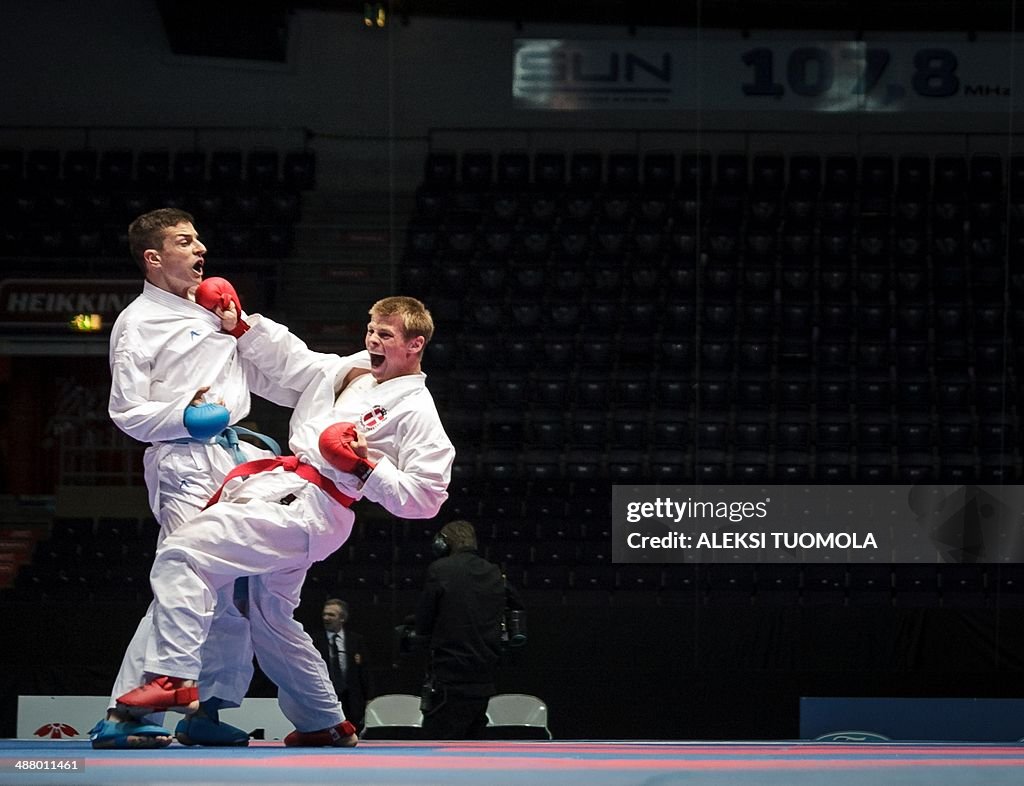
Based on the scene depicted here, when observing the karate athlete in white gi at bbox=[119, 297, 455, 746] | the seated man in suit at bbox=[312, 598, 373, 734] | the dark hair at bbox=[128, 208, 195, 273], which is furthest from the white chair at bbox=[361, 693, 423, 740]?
the dark hair at bbox=[128, 208, 195, 273]

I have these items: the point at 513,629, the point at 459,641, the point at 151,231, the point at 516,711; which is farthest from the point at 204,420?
the point at 516,711

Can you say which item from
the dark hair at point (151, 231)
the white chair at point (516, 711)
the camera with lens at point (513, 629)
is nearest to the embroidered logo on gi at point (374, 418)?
the dark hair at point (151, 231)

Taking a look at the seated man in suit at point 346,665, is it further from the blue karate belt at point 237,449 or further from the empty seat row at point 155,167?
the empty seat row at point 155,167

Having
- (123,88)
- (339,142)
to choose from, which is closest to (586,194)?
(339,142)

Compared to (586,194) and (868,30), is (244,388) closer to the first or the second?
(586,194)

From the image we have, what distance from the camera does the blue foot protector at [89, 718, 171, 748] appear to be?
11.9 feet

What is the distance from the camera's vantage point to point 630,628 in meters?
8.75

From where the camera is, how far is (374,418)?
410 cm

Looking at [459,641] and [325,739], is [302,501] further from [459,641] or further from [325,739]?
[459,641]

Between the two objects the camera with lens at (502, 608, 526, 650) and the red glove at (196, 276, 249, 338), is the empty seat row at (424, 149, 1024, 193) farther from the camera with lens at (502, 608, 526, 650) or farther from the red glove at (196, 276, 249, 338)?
the red glove at (196, 276, 249, 338)

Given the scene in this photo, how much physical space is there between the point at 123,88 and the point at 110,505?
423 cm

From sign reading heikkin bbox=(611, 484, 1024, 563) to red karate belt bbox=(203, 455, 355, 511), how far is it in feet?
18.1

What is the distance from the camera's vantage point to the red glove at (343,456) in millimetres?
3852

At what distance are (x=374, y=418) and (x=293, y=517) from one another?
0.40 metres
